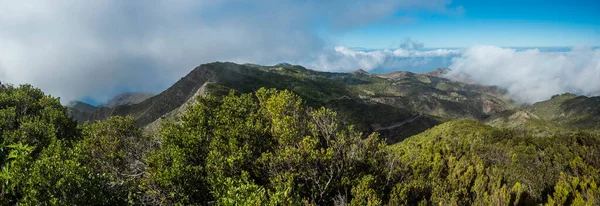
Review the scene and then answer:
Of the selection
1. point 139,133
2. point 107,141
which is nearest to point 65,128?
point 139,133

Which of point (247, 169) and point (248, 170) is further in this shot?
point (248, 170)

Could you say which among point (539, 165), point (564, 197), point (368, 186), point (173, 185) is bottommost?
point (539, 165)

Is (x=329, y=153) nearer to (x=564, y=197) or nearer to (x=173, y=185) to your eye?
(x=173, y=185)

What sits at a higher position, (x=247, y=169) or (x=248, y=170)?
(x=247, y=169)

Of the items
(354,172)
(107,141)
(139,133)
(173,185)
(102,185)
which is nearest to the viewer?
(102,185)

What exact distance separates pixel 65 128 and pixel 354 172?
4273 cm

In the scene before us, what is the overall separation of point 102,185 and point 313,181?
45.1 feet

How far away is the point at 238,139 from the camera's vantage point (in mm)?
26203

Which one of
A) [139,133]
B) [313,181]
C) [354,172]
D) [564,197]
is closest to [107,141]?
[139,133]

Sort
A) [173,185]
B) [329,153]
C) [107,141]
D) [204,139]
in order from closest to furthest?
[173,185], [329,153], [204,139], [107,141]

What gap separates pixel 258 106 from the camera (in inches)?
1452

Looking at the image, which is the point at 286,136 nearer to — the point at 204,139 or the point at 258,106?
the point at 204,139

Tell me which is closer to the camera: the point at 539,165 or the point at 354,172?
A: the point at 354,172

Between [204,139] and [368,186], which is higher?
[204,139]
